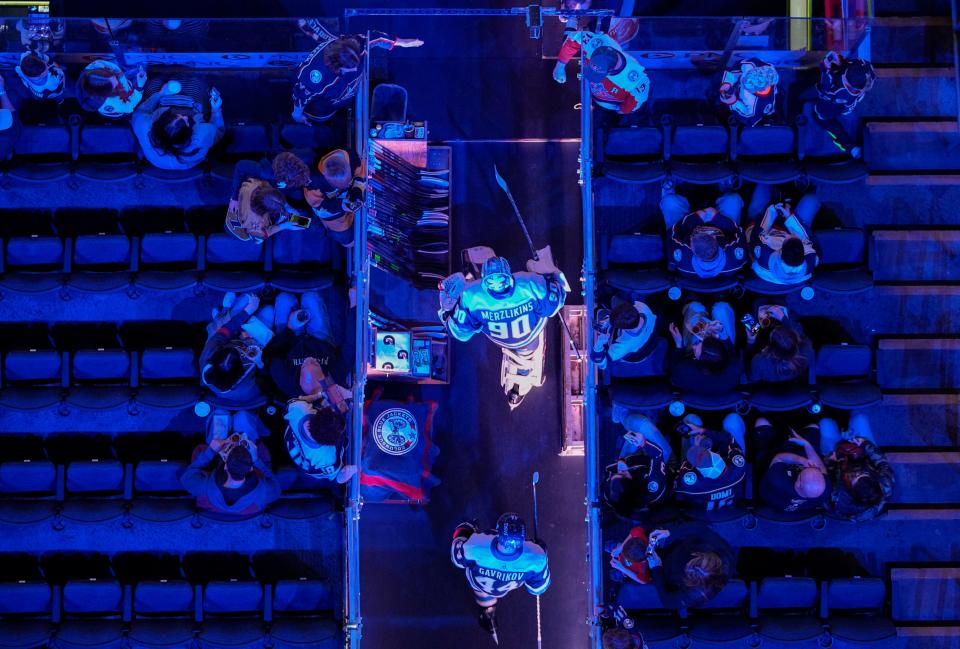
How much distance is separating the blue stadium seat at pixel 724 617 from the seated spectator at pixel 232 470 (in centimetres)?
311

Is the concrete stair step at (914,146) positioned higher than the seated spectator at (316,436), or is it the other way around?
the concrete stair step at (914,146)

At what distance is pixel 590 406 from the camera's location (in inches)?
221

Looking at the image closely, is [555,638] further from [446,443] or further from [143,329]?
[143,329]

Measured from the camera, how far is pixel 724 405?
5586mm

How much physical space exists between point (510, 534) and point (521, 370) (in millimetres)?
1369

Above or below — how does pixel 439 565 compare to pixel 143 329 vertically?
below

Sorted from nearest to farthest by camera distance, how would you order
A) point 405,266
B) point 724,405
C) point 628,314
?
point 628,314 → point 724,405 → point 405,266

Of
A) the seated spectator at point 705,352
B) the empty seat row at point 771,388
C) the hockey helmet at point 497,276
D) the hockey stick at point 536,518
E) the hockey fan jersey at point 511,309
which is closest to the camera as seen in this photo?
the hockey helmet at point 497,276

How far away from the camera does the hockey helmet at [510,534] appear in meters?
5.20

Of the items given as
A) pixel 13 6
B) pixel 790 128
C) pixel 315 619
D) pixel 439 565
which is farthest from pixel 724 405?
pixel 13 6

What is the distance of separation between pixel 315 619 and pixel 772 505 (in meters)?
3.34

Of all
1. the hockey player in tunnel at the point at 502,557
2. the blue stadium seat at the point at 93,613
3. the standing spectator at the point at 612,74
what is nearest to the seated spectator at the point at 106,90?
the standing spectator at the point at 612,74

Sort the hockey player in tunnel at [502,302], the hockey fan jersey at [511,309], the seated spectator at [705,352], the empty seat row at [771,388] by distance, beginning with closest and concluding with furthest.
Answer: the hockey player in tunnel at [502,302]
the hockey fan jersey at [511,309]
the seated spectator at [705,352]
the empty seat row at [771,388]

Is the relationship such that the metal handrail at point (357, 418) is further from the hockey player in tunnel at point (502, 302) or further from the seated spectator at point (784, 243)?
the seated spectator at point (784, 243)
